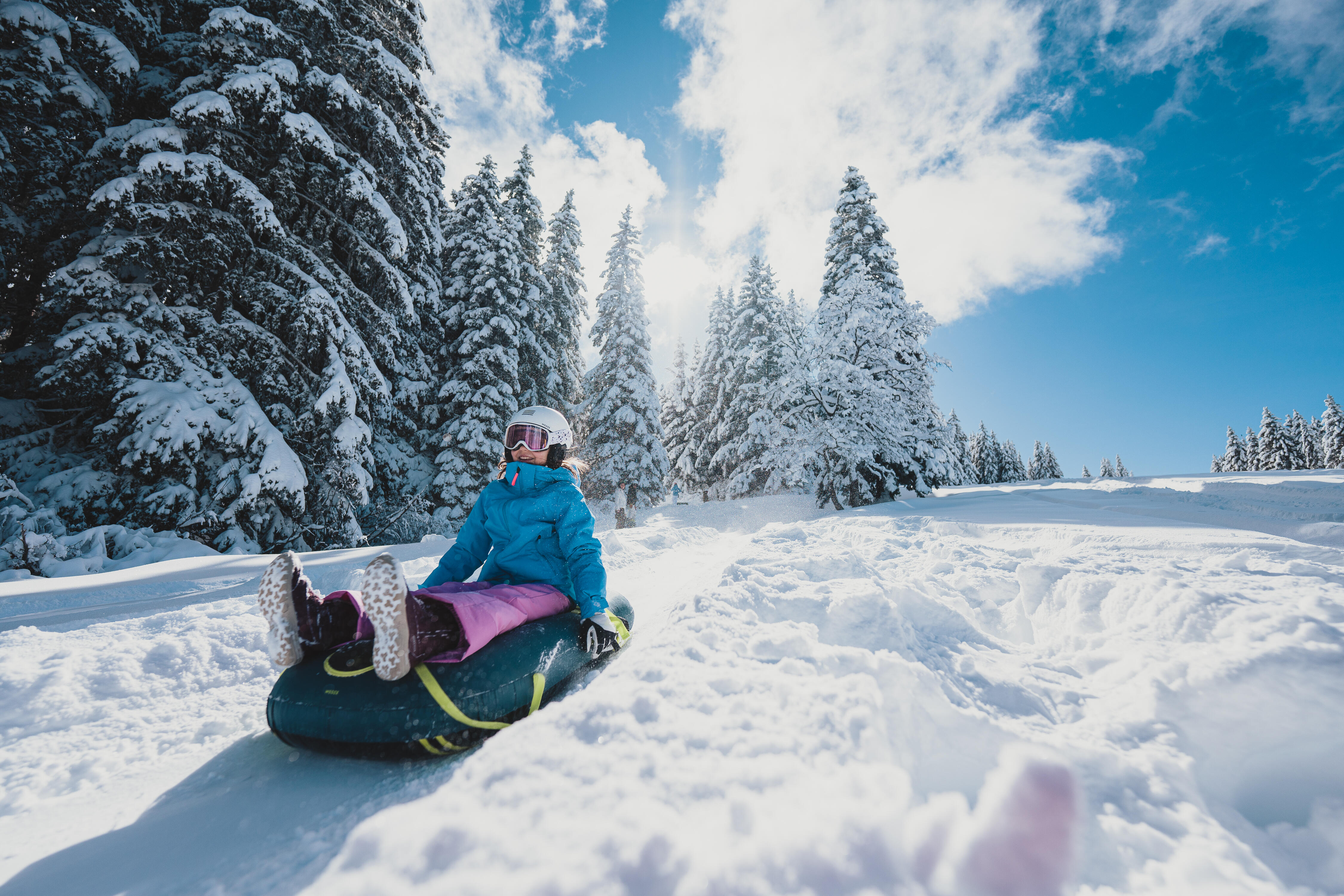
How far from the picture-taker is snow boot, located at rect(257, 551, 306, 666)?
190 cm

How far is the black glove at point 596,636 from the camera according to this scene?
2445 millimetres

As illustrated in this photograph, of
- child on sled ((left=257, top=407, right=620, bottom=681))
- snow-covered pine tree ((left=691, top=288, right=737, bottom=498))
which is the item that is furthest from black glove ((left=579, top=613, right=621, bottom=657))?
snow-covered pine tree ((left=691, top=288, right=737, bottom=498))

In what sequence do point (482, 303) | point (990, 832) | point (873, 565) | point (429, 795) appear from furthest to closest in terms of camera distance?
point (482, 303) → point (873, 565) → point (429, 795) → point (990, 832)

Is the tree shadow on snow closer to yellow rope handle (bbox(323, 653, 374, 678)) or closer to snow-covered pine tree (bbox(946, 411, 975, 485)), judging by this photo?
yellow rope handle (bbox(323, 653, 374, 678))

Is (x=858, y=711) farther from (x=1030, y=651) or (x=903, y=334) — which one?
(x=903, y=334)

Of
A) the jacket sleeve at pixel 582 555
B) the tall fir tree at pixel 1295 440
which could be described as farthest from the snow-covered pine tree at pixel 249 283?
the tall fir tree at pixel 1295 440

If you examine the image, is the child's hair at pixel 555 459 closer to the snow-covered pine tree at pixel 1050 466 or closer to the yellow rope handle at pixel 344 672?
the yellow rope handle at pixel 344 672

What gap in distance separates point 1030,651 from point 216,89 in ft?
38.4

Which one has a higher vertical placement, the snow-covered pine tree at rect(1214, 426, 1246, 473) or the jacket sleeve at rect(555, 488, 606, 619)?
the snow-covered pine tree at rect(1214, 426, 1246, 473)

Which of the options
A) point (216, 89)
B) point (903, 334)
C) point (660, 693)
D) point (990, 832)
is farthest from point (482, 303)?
point (990, 832)

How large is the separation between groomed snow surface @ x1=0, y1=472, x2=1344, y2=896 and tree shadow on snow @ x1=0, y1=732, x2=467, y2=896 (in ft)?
0.04

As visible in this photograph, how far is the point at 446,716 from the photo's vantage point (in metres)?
1.81

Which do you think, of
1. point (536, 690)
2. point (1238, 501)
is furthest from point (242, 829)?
point (1238, 501)

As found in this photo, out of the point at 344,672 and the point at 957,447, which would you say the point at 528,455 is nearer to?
the point at 344,672
